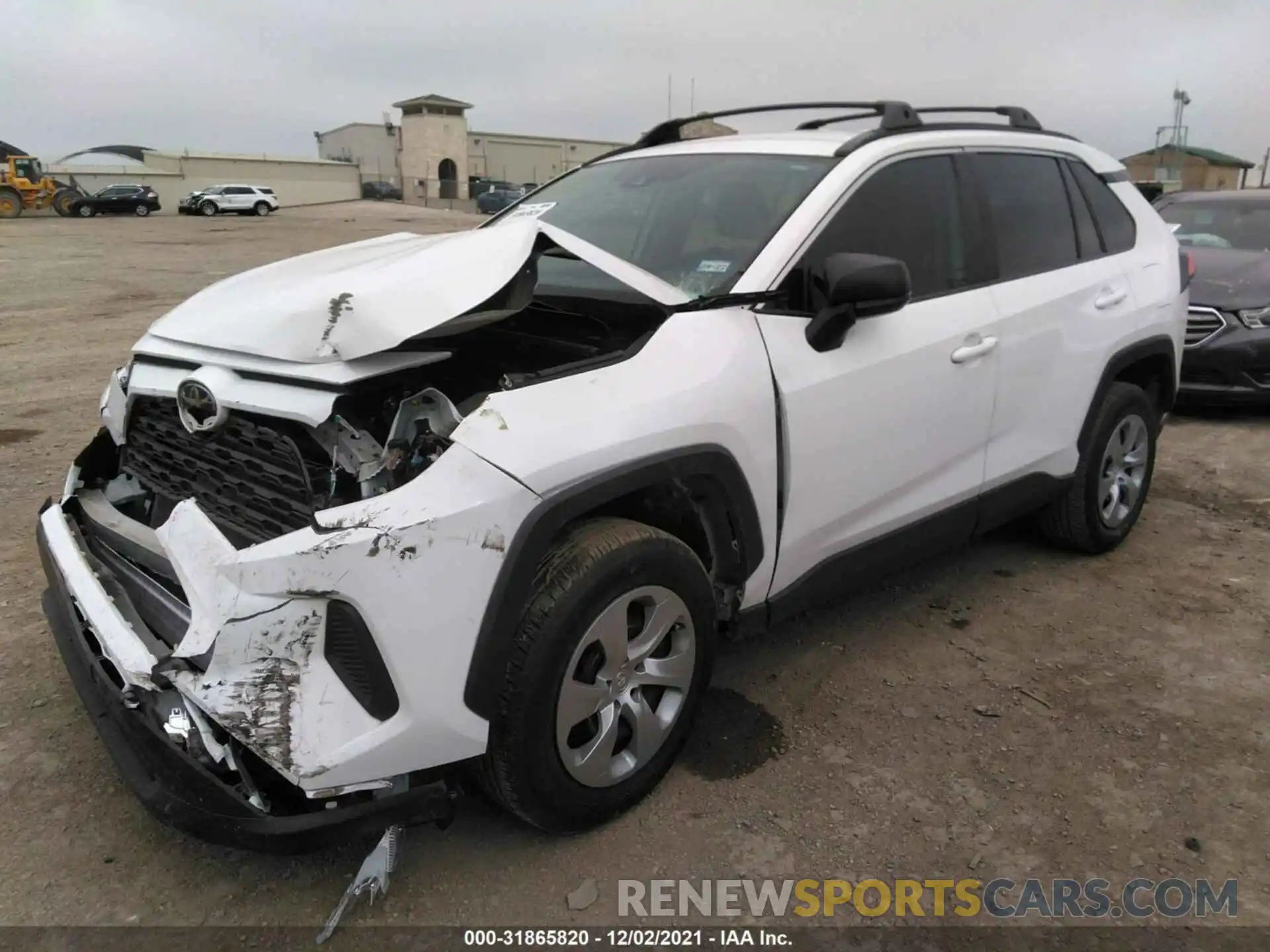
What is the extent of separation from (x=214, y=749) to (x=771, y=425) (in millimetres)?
1603

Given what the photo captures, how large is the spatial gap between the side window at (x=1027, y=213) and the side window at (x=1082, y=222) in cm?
4

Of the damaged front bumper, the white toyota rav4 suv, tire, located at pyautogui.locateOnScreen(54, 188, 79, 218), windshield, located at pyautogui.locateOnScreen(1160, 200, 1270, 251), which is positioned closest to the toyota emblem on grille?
the white toyota rav4 suv

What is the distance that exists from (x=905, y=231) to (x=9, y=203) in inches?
1713

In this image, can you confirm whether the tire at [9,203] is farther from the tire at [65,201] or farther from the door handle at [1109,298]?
the door handle at [1109,298]

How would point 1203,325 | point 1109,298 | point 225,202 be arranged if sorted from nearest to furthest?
point 1109,298, point 1203,325, point 225,202

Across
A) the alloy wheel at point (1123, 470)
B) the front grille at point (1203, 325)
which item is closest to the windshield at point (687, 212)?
the alloy wheel at point (1123, 470)

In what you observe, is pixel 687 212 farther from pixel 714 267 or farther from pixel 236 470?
pixel 236 470

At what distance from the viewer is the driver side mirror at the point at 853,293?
2586 mm

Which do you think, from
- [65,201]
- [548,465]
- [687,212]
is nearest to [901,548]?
[687,212]

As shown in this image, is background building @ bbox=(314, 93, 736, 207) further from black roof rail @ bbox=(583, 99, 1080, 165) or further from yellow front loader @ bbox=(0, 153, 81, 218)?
black roof rail @ bbox=(583, 99, 1080, 165)

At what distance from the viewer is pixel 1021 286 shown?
345 centimetres

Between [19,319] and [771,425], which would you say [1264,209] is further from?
[19,319]

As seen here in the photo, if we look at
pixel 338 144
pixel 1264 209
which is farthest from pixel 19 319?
pixel 338 144

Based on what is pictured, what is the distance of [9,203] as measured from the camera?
36.8 metres
